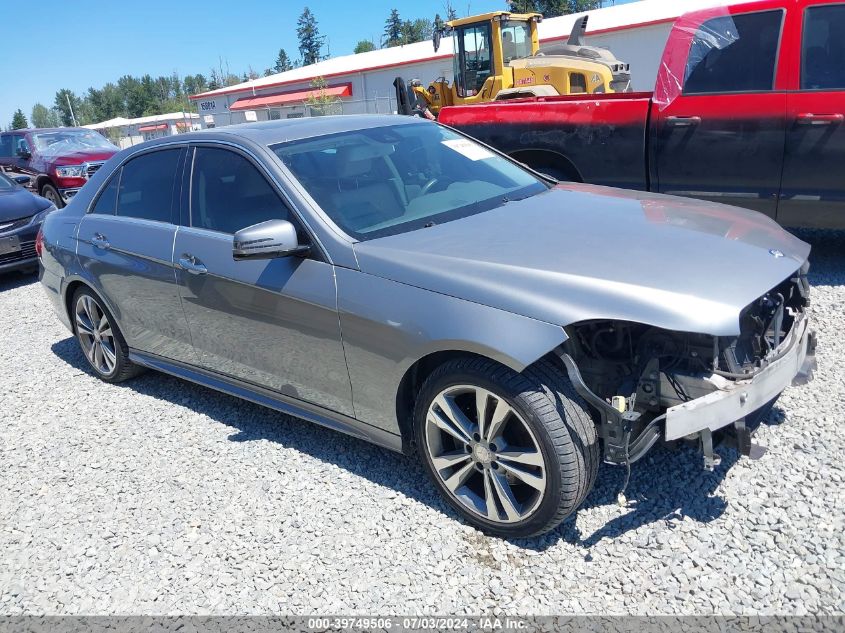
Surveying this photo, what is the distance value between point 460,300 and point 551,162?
418 cm

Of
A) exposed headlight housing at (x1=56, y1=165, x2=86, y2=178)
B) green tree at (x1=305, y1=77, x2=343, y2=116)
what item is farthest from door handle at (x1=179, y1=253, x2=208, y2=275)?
green tree at (x1=305, y1=77, x2=343, y2=116)

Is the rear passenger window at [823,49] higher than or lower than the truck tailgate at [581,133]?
higher

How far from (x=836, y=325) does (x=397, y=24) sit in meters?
104

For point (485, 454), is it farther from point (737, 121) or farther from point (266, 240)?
point (737, 121)

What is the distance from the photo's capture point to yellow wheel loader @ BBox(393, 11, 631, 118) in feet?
39.3

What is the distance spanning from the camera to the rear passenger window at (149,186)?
4168 mm

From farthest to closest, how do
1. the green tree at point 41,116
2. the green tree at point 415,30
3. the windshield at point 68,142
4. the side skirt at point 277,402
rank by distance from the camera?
the green tree at point 41,116 → the green tree at point 415,30 → the windshield at point 68,142 → the side skirt at point 277,402

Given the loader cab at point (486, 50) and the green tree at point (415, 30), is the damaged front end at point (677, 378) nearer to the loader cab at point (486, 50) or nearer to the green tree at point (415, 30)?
the loader cab at point (486, 50)

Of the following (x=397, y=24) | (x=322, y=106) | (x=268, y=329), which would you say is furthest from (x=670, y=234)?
(x=397, y=24)

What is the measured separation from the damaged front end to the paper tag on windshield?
1.69m

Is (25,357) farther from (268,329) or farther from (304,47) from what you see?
(304,47)

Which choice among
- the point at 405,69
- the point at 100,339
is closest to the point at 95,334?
the point at 100,339

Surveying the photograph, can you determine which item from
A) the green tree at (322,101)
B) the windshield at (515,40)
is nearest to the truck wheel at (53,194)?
the windshield at (515,40)

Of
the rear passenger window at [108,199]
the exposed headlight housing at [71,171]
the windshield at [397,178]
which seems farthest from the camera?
the exposed headlight housing at [71,171]
